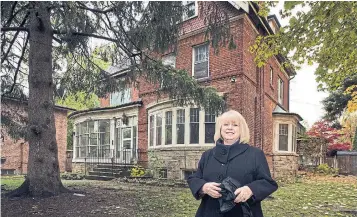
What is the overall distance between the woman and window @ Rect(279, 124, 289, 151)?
12.9m

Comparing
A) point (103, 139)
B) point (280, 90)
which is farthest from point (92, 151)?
point (280, 90)

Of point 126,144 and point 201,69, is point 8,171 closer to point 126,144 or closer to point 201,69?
point 126,144

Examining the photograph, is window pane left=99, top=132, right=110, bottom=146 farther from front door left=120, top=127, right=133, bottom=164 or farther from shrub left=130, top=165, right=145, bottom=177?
shrub left=130, top=165, right=145, bottom=177

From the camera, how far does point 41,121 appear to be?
711cm

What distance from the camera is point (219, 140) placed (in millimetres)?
2553

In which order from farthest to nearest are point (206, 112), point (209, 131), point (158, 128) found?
point (158, 128) < point (209, 131) < point (206, 112)

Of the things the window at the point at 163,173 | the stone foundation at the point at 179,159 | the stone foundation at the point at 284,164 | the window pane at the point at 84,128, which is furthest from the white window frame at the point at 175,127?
the window pane at the point at 84,128

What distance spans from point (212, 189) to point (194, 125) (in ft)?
33.7

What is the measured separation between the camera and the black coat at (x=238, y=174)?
228cm

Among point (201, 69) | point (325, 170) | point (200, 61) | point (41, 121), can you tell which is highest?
point (200, 61)

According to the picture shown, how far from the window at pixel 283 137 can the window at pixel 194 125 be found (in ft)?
15.1

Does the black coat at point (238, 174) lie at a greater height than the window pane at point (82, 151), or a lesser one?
greater

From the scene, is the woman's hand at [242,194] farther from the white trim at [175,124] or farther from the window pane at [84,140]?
the window pane at [84,140]

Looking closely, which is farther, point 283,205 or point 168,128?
point 168,128
